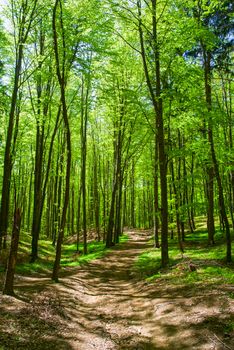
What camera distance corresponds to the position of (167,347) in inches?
266

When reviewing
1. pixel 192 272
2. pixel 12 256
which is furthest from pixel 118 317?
pixel 192 272

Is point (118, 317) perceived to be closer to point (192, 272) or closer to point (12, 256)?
point (12, 256)

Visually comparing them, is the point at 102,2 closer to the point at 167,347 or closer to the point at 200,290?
the point at 200,290

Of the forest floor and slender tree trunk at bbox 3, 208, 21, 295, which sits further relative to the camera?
slender tree trunk at bbox 3, 208, 21, 295

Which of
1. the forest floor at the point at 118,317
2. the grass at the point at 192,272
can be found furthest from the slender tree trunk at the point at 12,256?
the grass at the point at 192,272

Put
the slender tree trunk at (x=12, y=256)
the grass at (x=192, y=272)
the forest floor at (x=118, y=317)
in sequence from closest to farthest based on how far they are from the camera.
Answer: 1. the forest floor at (x=118, y=317)
2. the slender tree trunk at (x=12, y=256)
3. the grass at (x=192, y=272)

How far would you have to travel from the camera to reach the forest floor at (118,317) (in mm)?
6742

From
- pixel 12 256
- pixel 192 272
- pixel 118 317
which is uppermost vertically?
pixel 12 256

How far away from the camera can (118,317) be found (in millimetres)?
9125

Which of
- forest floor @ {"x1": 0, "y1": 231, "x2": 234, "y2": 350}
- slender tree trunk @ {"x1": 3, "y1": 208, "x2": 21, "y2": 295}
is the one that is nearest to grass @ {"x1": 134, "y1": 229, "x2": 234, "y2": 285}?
forest floor @ {"x1": 0, "y1": 231, "x2": 234, "y2": 350}

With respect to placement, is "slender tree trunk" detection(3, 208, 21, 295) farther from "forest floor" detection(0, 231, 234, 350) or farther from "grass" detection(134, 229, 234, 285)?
"grass" detection(134, 229, 234, 285)

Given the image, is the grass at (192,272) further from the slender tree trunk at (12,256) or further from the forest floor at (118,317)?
the slender tree trunk at (12,256)

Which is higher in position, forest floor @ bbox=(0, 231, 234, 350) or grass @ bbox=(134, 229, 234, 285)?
grass @ bbox=(134, 229, 234, 285)

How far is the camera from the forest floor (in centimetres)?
674
